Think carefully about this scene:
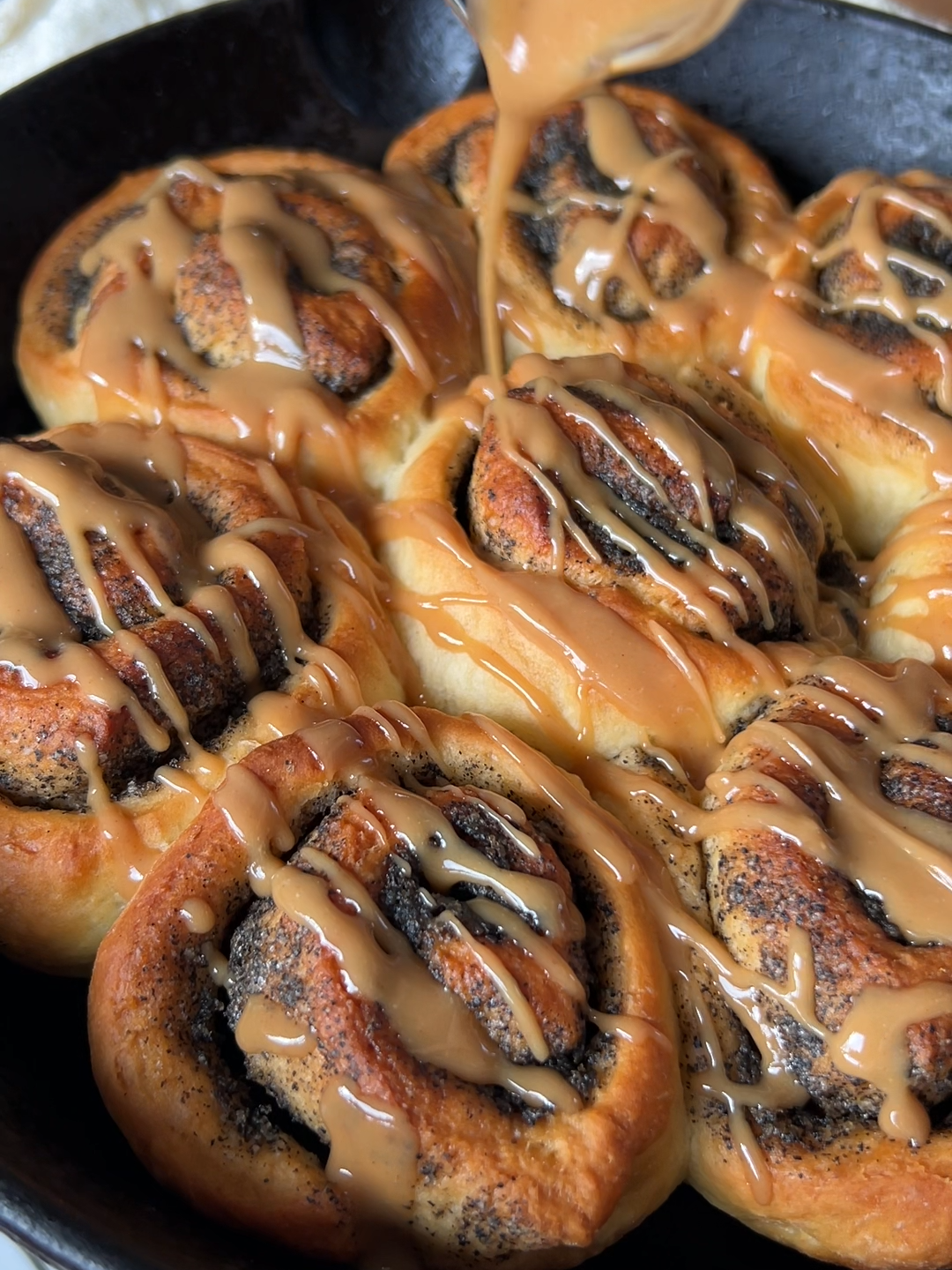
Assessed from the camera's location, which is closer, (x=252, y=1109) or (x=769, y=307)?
(x=252, y=1109)

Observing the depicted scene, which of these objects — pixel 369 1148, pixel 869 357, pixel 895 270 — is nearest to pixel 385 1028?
pixel 369 1148

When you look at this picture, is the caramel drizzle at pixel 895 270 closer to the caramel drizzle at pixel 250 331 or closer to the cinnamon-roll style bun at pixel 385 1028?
the caramel drizzle at pixel 250 331

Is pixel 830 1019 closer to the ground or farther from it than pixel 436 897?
closer to the ground

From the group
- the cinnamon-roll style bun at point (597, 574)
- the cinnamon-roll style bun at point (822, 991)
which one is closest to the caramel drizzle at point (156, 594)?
the cinnamon-roll style bun at point (597, 574)

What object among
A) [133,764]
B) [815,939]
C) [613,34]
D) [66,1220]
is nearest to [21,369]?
[133,764]

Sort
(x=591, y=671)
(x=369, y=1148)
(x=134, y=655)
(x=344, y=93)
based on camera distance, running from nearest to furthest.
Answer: (x=369, y=1148)
(x=134, y=655)
(x=591, y=671)
(x=344, y=93)

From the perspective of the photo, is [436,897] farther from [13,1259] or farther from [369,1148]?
[13,1259]

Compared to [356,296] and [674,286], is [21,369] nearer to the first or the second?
[356,296]
